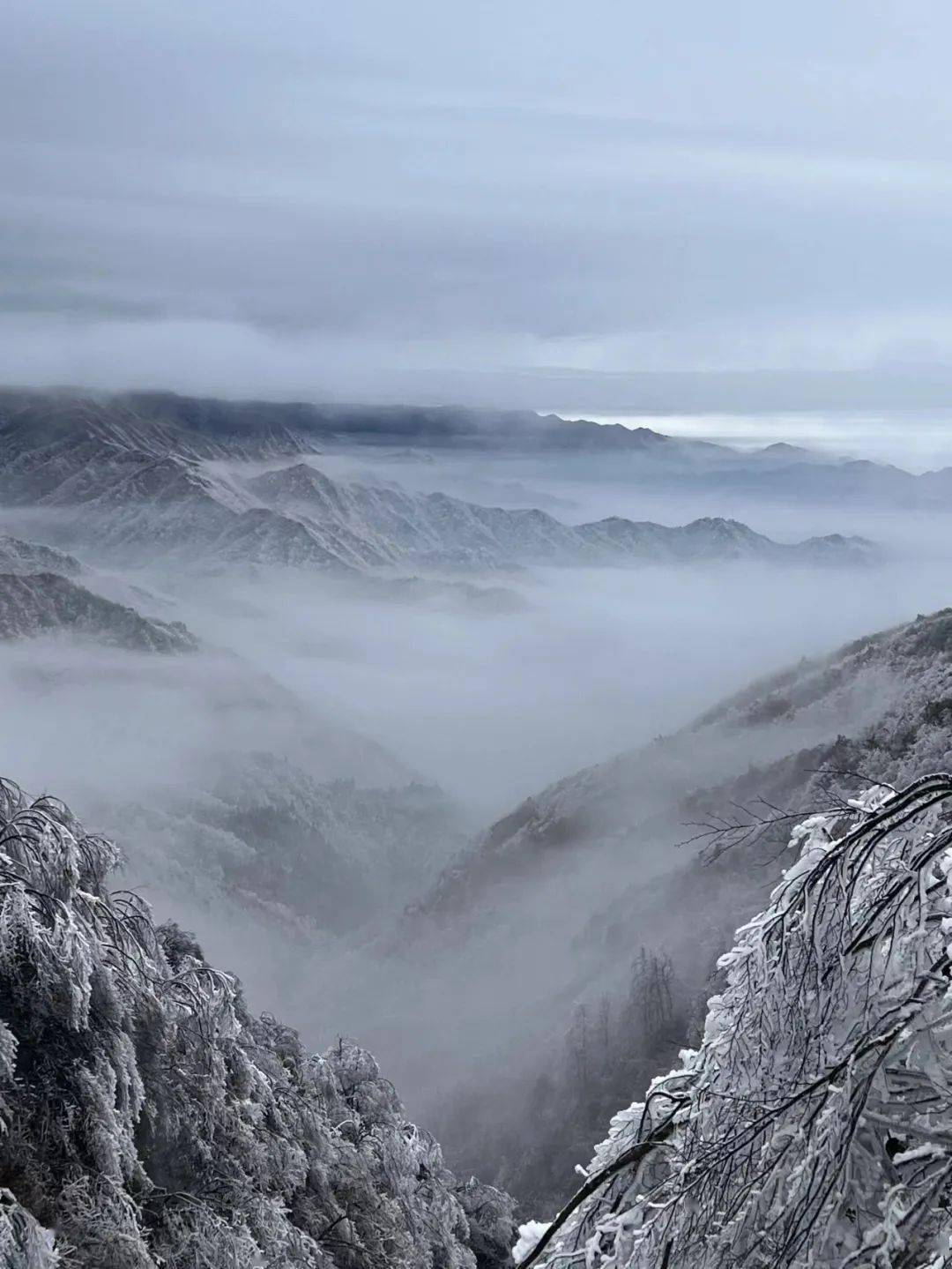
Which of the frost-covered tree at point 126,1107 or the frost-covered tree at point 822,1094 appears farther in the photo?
the frost-covered tree at point 126,1107

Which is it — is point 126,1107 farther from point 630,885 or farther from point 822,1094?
point 630,885

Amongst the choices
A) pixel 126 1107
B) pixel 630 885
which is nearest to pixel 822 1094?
pixel 126 1107

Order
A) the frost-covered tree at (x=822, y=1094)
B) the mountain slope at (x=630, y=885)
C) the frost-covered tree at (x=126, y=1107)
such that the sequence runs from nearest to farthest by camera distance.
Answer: the frost-covered tree at (x=822, y=1094), the frost-covered tree at (x=126, y=1107), the mountain slope at (x=630, y=885)

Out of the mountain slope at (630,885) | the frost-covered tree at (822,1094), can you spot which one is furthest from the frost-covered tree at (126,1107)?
the mountain slope at (630,885)

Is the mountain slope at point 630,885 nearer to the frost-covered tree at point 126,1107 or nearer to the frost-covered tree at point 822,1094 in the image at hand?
the frost-covered tree at point 126,1107

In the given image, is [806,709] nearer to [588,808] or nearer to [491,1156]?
[588,808]
